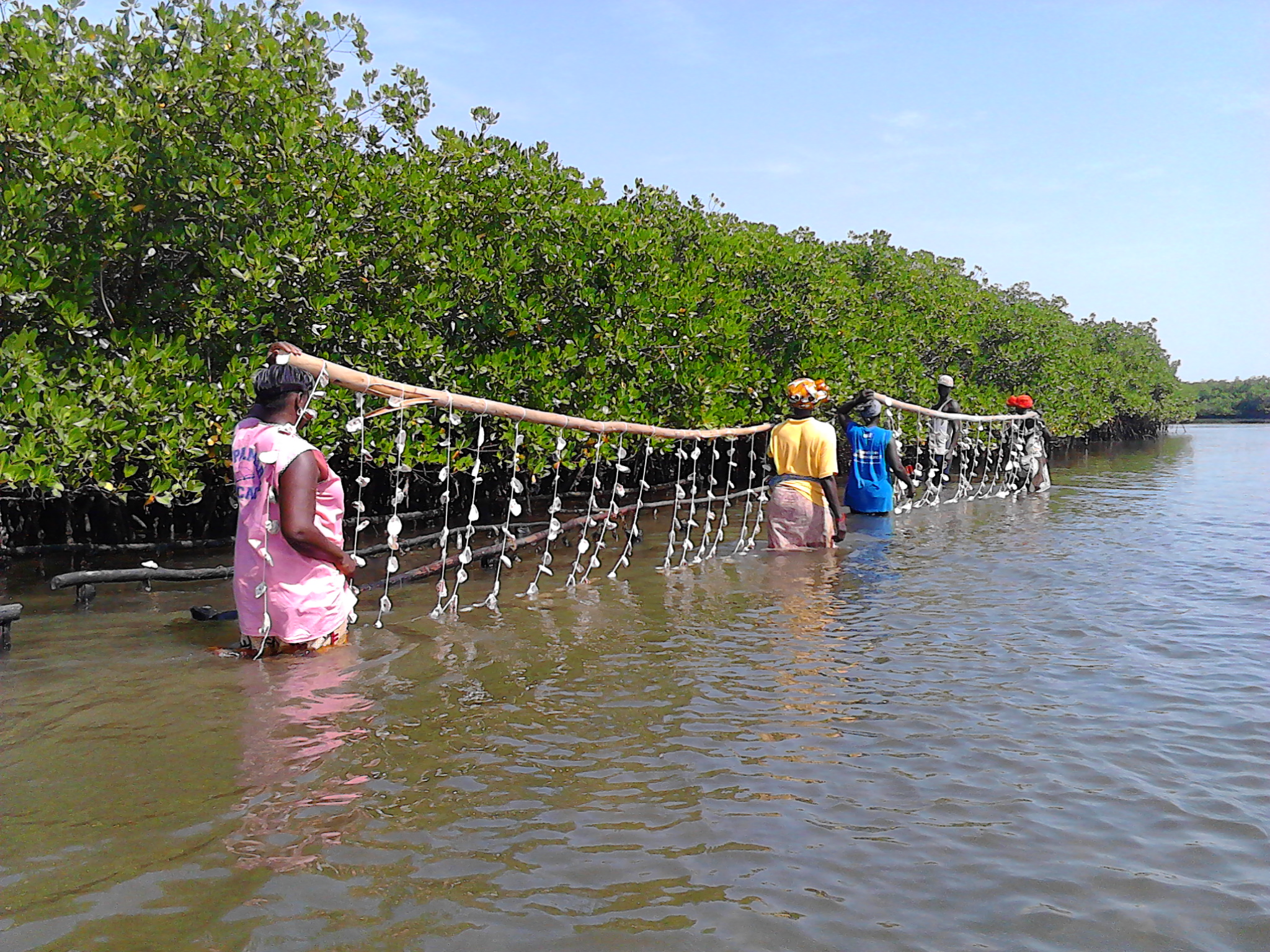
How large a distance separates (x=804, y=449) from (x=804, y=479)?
345 millimetres

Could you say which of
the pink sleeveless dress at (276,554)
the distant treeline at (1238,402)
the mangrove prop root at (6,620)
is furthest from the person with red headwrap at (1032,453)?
the distant treeline at (1238,402)

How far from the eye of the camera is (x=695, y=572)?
969 centimetres

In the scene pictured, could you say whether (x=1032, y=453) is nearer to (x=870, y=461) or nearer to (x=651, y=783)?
(x=870, y=461)

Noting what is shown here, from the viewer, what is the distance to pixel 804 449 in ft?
31.6

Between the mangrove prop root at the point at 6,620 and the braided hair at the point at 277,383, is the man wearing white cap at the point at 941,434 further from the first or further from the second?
the mangrove prop root at the point at 6,620

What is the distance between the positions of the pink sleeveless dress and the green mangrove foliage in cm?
272

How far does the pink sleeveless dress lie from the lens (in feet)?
17.6

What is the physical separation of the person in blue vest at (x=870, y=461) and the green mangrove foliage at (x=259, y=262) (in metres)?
3.57

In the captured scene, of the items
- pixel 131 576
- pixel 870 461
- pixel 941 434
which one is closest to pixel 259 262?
pixel 131 576

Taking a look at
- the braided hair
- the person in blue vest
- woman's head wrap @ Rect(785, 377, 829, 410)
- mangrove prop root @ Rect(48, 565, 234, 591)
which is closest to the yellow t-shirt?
woman's head wrap @ Rect(785, 377, 829, 410)

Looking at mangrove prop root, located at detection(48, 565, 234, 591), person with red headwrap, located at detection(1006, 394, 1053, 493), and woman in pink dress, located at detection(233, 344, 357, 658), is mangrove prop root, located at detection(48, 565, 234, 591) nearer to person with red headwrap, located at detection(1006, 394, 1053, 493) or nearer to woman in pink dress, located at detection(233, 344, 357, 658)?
woman in pink dress, located at detection(233, 344, 357, 658)

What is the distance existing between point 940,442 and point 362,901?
13.4 metres

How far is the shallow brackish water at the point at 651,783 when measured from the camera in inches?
123

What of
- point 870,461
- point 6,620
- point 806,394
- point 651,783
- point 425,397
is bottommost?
point 651,783
